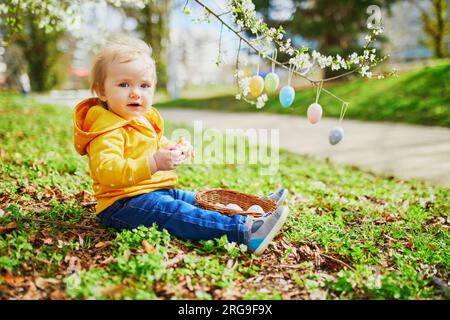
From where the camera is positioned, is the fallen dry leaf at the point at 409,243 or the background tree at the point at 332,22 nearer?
the fallen dry leaf at the point at 409,243

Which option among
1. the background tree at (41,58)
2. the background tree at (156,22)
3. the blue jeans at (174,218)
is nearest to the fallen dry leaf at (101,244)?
the blue jeans at (174,218)

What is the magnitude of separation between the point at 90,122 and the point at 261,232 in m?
1.39

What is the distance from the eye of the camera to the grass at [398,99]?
9445 mm

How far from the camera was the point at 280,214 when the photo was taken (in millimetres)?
2752

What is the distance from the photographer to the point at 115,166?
2.60 meters

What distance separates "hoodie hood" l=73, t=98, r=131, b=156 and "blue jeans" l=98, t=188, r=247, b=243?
48cm

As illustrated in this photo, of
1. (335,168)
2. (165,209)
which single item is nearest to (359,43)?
(335,168)

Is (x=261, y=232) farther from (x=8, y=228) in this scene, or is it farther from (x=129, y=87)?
(x=8, y=228)

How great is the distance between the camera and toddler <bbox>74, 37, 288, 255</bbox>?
8.63 ft

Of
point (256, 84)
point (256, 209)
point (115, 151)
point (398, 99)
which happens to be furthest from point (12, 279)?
point (398, 99)

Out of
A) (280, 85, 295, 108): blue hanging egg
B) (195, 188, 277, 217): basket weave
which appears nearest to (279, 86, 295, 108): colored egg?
(280, 85, 295, 108): blue hanging egg

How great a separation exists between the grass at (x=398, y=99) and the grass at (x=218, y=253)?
5379 mm
